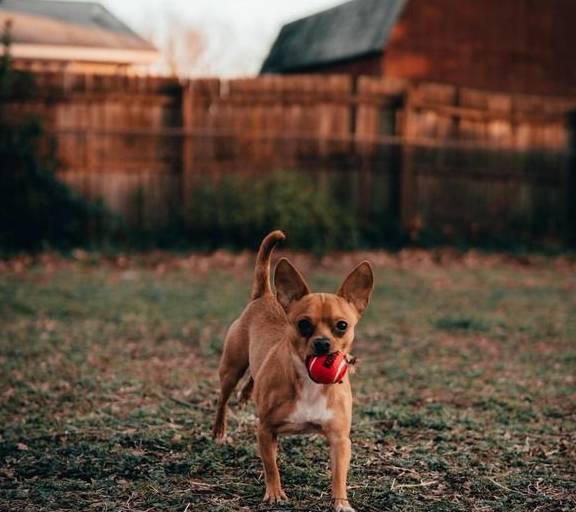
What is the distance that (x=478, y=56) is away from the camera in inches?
761

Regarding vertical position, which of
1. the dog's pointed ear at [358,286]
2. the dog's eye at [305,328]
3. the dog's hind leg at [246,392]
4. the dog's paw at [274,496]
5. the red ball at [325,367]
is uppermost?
the dog's pointed ear at [358,286]

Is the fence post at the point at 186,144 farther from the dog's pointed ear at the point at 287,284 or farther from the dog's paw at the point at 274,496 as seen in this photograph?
the dog's paw at the point at 274,496

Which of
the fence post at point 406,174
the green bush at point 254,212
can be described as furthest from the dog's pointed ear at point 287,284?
the fence post at point 406,174

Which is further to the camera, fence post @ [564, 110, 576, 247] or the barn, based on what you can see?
the barn

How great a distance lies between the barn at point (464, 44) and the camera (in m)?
18.6

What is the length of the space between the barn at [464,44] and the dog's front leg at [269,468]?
16.1 m

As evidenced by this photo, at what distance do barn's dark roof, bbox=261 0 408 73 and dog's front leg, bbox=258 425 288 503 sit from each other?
1603cm

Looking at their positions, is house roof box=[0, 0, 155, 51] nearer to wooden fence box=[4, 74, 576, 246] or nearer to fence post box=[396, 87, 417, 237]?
wooden fence box=[4, 74, 576, 246]

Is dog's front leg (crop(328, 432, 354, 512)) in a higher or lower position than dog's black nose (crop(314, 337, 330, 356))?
lower

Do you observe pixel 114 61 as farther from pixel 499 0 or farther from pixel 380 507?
pixel 380 507

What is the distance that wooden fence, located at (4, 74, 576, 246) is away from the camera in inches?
458

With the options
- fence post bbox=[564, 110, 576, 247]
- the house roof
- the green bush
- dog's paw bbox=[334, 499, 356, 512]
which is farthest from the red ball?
the house roof

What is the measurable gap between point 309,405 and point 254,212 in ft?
26.6

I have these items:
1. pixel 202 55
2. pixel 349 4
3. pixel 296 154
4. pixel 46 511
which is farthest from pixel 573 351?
pixel 202 55
